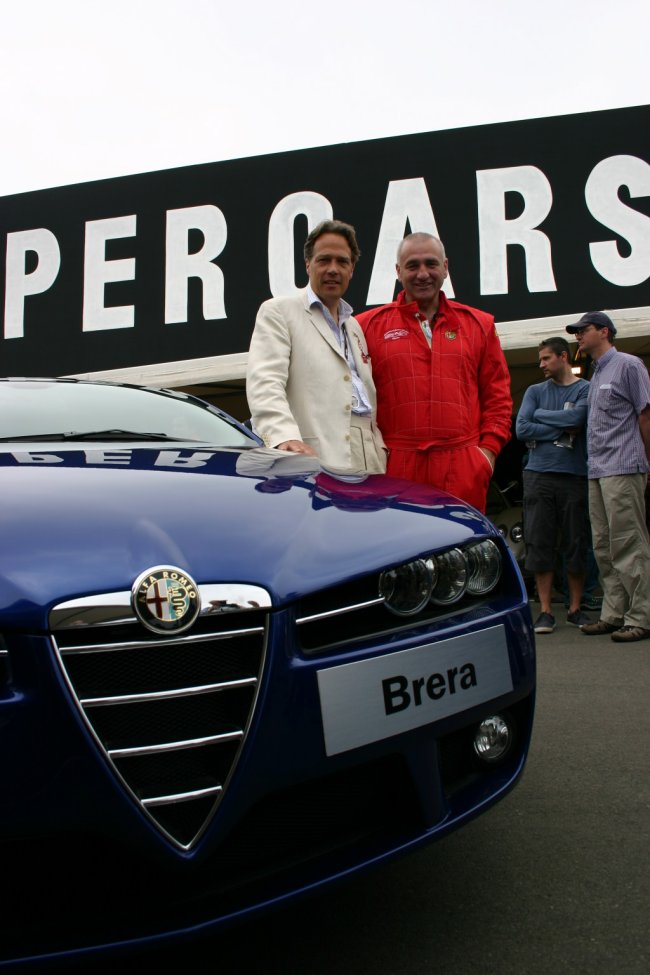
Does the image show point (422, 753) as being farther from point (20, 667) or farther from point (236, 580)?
point (20, 667)

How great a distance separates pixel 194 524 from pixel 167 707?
13.6 inches

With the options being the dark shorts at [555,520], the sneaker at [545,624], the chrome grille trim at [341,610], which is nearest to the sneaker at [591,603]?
the dark shorts at [555,520]

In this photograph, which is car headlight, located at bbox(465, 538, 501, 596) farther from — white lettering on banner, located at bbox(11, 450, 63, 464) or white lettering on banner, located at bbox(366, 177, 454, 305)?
white lettering on banner, located at bbox(366, 177, 454, 305)

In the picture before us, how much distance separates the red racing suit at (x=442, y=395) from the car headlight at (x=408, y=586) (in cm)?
155

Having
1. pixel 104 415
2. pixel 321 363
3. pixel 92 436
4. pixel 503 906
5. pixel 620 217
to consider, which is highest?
pixel 620 217

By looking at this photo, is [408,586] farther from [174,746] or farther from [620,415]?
[620,415]

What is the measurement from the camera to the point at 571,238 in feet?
24.0

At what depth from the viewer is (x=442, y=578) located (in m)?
1.57

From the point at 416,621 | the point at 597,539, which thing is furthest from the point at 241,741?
the point at 597,539

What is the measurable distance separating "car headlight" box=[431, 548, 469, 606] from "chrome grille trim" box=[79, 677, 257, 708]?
459 mm

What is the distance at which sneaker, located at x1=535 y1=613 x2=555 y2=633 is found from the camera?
483 cm

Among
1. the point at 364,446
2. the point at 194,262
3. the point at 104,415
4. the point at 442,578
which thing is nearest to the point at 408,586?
the point at 442,578

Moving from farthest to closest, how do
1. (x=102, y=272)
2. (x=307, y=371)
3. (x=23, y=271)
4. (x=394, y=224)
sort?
(x=23, y=271), (x=102, y=272), (x=394, y=224), (x=307, y=371)

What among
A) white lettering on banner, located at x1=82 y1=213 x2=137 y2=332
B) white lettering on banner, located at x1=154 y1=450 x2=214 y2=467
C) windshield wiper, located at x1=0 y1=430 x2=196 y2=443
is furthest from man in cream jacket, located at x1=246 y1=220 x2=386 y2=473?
white lettering on banner, located at x1=82 y1=213 x2=137 y2=332
